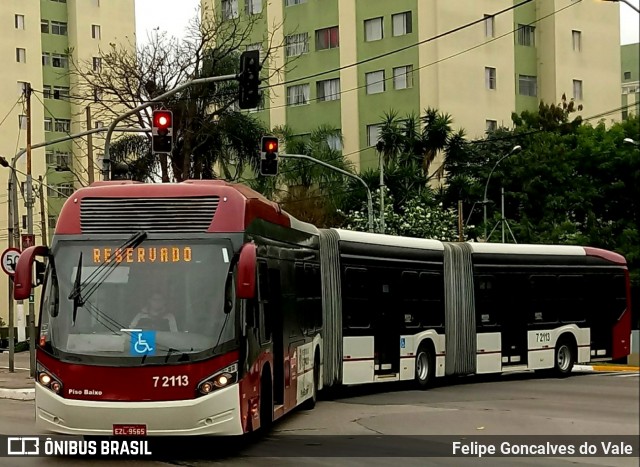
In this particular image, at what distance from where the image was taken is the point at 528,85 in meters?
60.7

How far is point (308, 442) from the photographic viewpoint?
13625 mm

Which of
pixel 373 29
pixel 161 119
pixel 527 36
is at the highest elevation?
pixel 373 29

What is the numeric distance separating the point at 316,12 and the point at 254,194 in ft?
160

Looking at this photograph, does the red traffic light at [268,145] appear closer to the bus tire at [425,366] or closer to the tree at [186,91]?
the bus tire at [425,366]

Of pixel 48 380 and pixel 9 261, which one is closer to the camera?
pixel 48 380

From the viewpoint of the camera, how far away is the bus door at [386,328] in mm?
21125

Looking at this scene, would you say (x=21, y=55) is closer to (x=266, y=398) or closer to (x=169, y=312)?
(x=266, y=398)

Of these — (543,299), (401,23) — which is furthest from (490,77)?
(543,299)

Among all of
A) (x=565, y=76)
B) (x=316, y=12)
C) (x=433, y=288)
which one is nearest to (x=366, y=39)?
(x=316, y=12)

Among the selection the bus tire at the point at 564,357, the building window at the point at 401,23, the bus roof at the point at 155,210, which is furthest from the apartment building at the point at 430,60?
the bus roof at the point at 155,210

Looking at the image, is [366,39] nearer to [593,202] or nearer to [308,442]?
[593,202]

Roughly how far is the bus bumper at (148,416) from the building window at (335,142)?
47751 mm

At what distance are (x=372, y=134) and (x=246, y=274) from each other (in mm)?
47797

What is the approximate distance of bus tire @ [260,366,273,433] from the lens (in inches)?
520
